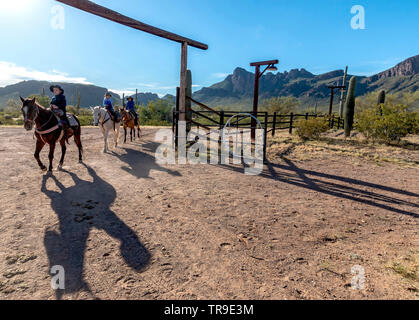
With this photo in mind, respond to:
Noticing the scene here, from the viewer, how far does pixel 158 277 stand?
223cm

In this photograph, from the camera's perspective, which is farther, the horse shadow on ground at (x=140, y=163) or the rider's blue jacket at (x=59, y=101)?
the rider's blue jacket at (x=59, y=101)

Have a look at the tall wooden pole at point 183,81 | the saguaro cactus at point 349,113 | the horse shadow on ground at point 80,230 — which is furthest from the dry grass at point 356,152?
the horse shadow on ground at point 80,230

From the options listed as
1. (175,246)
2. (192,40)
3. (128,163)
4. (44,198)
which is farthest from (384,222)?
(192,40)

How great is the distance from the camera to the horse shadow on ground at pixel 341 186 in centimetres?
428

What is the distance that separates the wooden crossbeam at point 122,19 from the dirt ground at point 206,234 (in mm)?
4077

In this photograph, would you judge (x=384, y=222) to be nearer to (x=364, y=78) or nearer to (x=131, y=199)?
(x=131, y=199)

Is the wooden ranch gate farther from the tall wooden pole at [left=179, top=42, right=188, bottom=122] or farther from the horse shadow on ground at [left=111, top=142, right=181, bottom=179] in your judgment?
the horse shadow on ground at [left=111, top=142, right=181, bottom=179]

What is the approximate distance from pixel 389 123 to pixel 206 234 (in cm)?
1158

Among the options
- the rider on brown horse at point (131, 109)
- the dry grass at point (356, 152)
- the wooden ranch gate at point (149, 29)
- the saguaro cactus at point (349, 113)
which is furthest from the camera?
the saguaro cactus at point (349, 113)

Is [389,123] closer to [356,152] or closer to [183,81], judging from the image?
[356,152]

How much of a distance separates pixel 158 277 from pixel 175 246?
1.87 feet

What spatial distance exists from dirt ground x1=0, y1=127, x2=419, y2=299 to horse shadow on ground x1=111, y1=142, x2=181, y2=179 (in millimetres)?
116

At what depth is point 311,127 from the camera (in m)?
11.7

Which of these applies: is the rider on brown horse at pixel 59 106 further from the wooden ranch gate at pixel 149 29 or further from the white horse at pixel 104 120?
the wooden ranch gate at pixel 149 29
